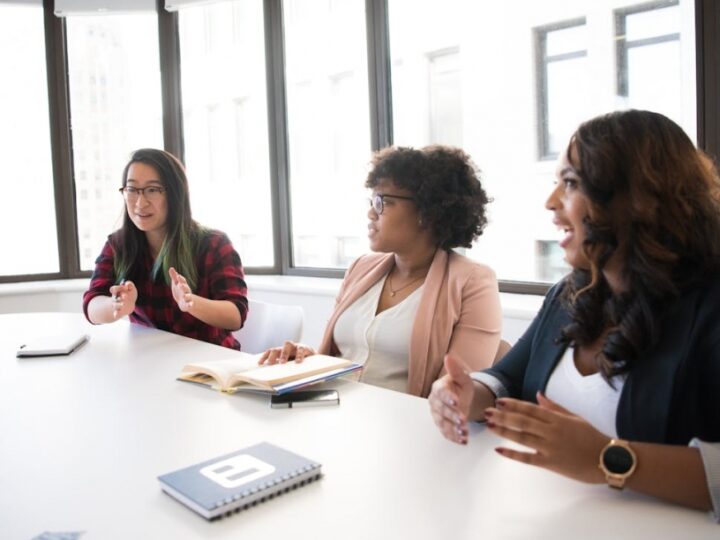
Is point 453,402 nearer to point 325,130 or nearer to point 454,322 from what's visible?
point 454,322

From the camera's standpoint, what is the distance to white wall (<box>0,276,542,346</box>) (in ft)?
11.7

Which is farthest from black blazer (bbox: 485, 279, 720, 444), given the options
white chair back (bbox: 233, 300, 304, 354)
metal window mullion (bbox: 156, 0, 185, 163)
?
metal window mullion (bbox: 156, 0, 185, 163)

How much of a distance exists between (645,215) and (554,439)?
1.47ft

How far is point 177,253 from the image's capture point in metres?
2.43

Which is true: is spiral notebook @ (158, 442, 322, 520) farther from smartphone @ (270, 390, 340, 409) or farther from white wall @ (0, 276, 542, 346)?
white wall @ (0, 276, 542, 346)

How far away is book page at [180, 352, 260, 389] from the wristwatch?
3.01 ft

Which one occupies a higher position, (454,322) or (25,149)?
(25,149)

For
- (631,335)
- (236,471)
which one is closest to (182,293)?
(236,471)

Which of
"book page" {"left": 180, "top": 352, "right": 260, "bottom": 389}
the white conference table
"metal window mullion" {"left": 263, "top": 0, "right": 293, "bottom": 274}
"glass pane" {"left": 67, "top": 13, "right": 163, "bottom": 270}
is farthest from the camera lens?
"glass pane" {"left": 67, "top": 13, "right": 163, "bottom": 270}

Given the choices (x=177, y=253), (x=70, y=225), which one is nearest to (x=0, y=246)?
(x=70, y=225)

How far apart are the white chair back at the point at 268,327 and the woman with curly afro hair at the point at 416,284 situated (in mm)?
201

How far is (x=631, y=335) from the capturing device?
1053 millimetres

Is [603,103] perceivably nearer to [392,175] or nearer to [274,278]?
[392,175]

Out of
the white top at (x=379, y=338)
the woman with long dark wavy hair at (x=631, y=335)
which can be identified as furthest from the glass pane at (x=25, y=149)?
the woman with long dark wavy hair at (x=631, y=335)
